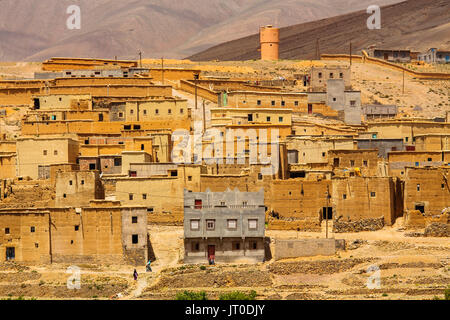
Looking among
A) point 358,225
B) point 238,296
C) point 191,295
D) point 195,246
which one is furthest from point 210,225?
point 358,225

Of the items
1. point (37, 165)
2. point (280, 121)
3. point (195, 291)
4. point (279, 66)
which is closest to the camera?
point (195, 291)

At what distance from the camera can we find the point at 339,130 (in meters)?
48.2

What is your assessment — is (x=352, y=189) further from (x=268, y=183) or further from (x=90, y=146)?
(x=90, y=146)

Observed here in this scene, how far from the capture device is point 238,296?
31.2 m

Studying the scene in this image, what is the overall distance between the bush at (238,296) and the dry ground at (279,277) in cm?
29

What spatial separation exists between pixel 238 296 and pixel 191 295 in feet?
5.14

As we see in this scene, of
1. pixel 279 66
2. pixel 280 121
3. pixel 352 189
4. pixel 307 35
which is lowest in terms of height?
pixel 352 189

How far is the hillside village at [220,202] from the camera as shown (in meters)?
34.0

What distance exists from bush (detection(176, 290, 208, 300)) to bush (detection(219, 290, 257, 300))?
56 cm

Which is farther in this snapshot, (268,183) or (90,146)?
(90,146)

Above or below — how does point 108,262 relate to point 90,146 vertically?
below

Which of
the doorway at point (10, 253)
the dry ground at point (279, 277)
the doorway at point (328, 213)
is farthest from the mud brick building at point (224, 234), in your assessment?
the doorway at point (10, 253)
